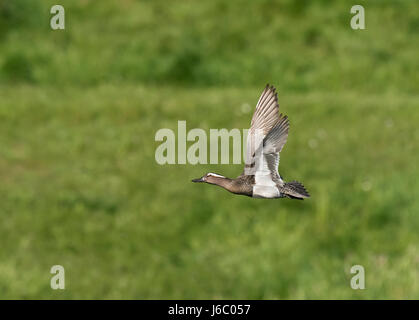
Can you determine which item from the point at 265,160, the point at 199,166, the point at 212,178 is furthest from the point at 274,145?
the point at 199,166

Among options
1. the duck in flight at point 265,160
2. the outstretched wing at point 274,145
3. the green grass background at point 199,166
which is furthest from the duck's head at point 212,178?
the green grass background at point 199,166

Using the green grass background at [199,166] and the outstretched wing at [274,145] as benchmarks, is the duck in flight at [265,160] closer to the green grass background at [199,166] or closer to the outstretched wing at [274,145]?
the outstretched wing at [274,145]

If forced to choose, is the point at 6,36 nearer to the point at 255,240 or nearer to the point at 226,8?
the point at 226,8

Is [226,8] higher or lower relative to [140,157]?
higher

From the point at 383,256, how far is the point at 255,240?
9.08ft

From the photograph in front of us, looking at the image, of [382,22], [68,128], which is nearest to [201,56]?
[68,128]

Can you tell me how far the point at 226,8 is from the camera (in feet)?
79.5

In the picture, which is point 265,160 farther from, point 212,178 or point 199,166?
point 199,166

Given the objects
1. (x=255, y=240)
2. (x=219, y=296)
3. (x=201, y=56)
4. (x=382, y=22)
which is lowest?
(x=219, y=296)

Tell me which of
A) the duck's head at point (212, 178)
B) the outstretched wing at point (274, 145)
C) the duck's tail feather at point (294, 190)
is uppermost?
the outstretched wing at point (274, 145)

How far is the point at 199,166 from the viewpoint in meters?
15.7

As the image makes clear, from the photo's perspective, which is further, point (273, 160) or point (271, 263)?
point (271, 263)

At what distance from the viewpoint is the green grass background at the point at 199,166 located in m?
15.1

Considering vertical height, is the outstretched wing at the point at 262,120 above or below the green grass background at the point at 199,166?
below
